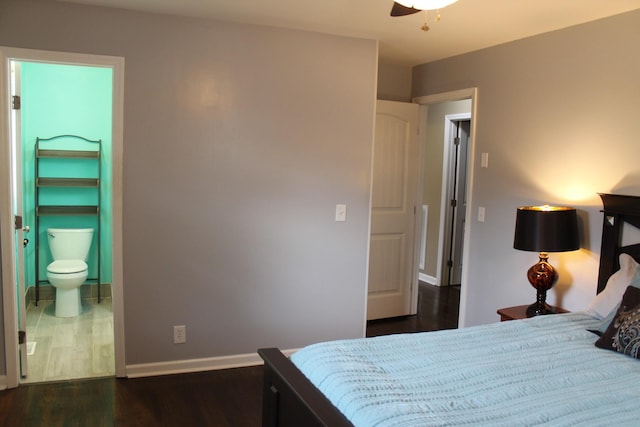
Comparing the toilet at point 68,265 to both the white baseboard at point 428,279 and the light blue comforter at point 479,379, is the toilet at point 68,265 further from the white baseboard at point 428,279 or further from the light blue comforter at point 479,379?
the white baseboard at point 428,279

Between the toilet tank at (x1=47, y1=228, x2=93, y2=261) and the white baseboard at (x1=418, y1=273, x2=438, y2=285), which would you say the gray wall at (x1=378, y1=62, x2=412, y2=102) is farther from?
the toilet tank at (x1=47, y1=228, x2=93, y2=261)

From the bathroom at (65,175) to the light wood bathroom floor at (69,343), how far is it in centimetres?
2

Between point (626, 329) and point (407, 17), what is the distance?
2.11 m

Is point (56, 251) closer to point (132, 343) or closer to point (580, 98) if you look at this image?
point (132, 343)

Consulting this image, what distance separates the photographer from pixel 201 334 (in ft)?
11.6

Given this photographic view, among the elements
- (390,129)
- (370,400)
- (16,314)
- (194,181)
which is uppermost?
(390,129)

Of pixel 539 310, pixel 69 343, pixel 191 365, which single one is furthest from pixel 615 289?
pixel 69 343

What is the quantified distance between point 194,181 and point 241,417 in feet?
5.01

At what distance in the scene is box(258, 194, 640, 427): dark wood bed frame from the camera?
1711 mm

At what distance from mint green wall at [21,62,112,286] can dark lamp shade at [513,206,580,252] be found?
391 centimetres

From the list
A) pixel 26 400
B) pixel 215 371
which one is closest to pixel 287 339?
pixel 215 371

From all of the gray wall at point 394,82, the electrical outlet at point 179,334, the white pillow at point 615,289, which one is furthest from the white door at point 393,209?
the white pillow at point 615,289

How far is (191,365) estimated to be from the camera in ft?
11.6

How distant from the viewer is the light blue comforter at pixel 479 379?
1.62 meters
